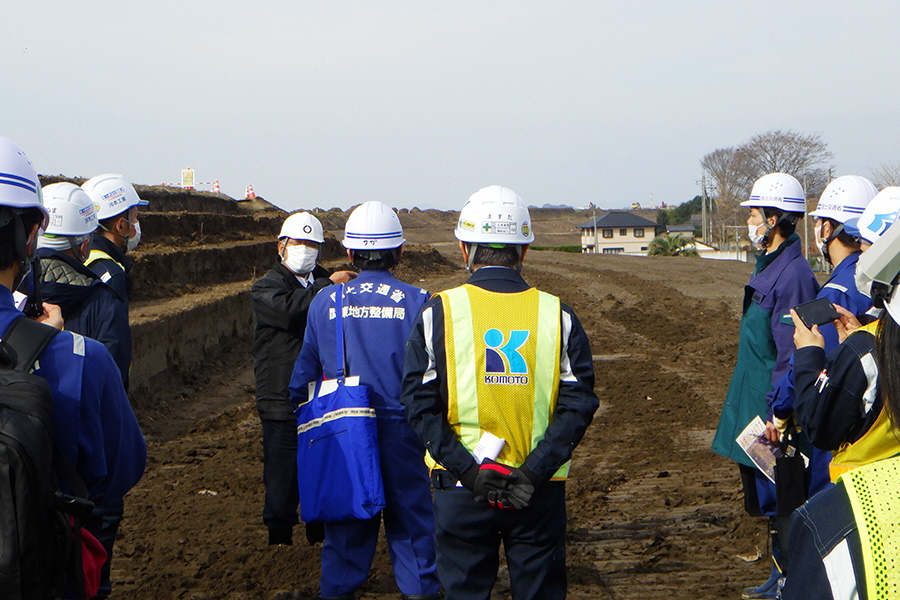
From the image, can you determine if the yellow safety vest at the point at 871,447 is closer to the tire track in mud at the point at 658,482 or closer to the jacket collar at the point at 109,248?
the tire track in mud at the point at 658,482


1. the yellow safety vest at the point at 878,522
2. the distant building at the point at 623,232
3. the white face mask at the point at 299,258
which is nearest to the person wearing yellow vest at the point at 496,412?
the yellow safety vest at the point at 878,522

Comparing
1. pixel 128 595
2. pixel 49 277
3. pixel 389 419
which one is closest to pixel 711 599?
pixel 389 419

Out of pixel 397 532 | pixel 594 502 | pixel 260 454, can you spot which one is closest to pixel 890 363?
pixel 397 532

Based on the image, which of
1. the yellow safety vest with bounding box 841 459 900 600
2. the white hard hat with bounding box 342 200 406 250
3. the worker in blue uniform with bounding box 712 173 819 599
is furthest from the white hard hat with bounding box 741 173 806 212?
the yellow safety vest with bounding box 841 459 900 600

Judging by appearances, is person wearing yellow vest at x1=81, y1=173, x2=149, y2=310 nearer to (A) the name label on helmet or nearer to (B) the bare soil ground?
(A) the name label on helmet

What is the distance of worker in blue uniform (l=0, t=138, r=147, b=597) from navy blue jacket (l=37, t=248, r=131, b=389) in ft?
5.76

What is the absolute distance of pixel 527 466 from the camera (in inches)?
127

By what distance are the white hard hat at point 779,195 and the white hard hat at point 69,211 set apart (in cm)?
374

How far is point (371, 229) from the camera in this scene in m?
4.63

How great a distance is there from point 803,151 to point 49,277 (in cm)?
6606

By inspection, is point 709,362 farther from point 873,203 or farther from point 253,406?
point 873,203

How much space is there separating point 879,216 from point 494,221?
1.81 meters

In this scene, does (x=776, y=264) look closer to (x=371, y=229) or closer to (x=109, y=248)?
(x=371, y=229)

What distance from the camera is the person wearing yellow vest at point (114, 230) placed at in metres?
4.70
